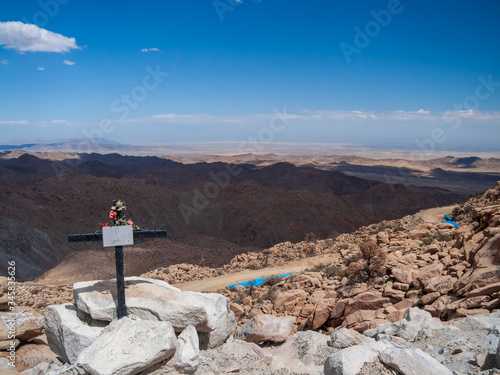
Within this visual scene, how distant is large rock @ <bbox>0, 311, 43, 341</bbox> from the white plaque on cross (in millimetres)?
3236

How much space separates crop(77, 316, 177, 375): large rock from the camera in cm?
485

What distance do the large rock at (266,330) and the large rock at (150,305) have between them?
4.40ft

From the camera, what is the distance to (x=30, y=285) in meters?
13.9

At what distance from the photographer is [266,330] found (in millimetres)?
7527

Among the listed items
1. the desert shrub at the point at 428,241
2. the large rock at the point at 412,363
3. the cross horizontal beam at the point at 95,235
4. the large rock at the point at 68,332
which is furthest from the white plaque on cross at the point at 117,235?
the desert shrub at the point at 428,241

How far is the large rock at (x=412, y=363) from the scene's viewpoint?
3.76 m

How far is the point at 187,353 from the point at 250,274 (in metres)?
9.04

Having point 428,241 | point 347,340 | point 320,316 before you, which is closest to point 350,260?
point 428,241

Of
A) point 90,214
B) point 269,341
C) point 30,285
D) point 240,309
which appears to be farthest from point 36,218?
point 269,341

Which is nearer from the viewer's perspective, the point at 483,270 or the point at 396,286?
the point at 483,270

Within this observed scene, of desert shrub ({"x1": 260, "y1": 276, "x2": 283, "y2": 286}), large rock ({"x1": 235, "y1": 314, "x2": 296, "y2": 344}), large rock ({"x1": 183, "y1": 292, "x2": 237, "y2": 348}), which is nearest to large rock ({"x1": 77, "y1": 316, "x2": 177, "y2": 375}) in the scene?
large rock ({"x1": 183, "y1": 292, "x2": 237, "y2": 348})

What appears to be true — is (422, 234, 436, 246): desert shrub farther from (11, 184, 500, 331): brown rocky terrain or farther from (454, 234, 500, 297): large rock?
(454, 234, 500, 297): large rock

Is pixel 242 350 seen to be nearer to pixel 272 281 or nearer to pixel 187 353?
pixel 187 353

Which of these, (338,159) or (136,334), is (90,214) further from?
(338,159)
